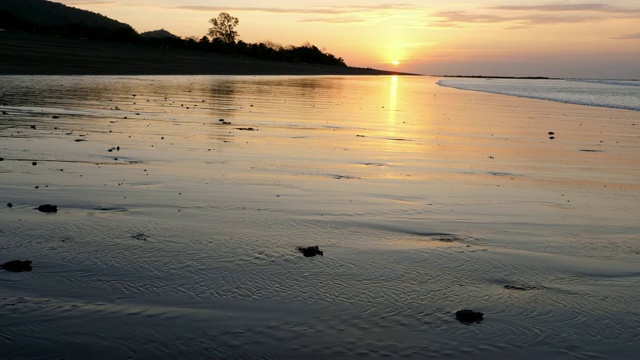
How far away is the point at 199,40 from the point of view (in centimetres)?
11238

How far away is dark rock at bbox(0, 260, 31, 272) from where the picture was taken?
456cm

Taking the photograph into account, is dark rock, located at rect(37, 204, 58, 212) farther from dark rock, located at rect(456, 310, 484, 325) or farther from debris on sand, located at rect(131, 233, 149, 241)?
dark rock, located at rect(456, 310, 484, 325)

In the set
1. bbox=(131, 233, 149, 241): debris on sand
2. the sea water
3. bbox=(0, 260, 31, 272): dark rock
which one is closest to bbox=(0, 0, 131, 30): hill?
the sea water

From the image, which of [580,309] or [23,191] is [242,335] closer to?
[580,309]

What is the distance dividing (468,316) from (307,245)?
1829 mm

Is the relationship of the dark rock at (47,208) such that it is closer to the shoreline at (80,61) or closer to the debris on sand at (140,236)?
the debris on sand at (140,236)

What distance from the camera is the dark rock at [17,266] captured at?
456 centimetres

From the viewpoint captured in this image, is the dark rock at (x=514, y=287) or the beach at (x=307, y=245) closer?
the beach at (x=307, y=245)

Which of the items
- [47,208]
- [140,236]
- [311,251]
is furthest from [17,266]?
[311,251]

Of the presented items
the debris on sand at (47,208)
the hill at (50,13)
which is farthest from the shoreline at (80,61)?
the hill at (50,13)

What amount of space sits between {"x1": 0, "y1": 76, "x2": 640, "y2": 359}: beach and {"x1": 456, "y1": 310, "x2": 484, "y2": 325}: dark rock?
6 centimetres

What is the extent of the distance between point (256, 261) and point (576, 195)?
15.5 ft

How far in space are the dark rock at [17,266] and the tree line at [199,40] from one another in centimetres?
6635

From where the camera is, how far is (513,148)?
41.8ft
